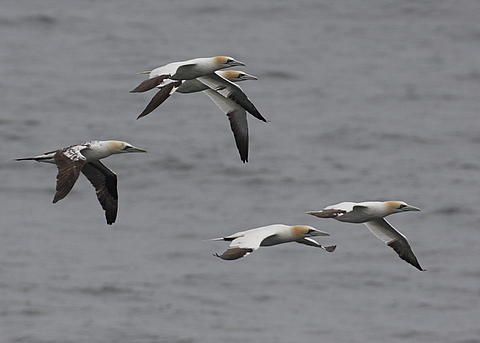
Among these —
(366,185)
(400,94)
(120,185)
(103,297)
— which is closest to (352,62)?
(400,94)

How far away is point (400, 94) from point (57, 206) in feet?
75.7

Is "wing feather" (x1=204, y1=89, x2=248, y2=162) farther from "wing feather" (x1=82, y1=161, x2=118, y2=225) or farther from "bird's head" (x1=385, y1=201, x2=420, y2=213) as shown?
"bird's head" (x1=385, y1=201, x2=420, y2=213)

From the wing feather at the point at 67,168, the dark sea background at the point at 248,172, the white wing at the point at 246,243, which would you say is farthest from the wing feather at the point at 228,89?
the dark sea background at the point at 248,172

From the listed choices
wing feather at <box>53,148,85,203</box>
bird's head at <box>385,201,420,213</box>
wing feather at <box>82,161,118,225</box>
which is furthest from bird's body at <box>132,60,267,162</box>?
wing feather at <box>53,148,85,203</box>

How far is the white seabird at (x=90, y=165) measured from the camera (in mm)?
11383

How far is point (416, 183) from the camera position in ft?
137

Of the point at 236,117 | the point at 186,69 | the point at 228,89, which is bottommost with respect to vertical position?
the point at 236,117

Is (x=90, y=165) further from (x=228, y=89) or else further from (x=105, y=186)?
(x=228, y=89)

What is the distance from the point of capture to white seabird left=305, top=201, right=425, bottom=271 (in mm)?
12695

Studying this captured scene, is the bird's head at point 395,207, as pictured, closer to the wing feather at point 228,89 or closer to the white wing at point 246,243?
the white wing at point 246,243

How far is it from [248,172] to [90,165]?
28.9 metres

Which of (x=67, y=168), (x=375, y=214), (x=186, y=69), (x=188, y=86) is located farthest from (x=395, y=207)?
(x=67, y=168)

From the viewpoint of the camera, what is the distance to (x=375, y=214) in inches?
543

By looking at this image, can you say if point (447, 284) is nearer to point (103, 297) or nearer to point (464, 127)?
point (103, 297)
